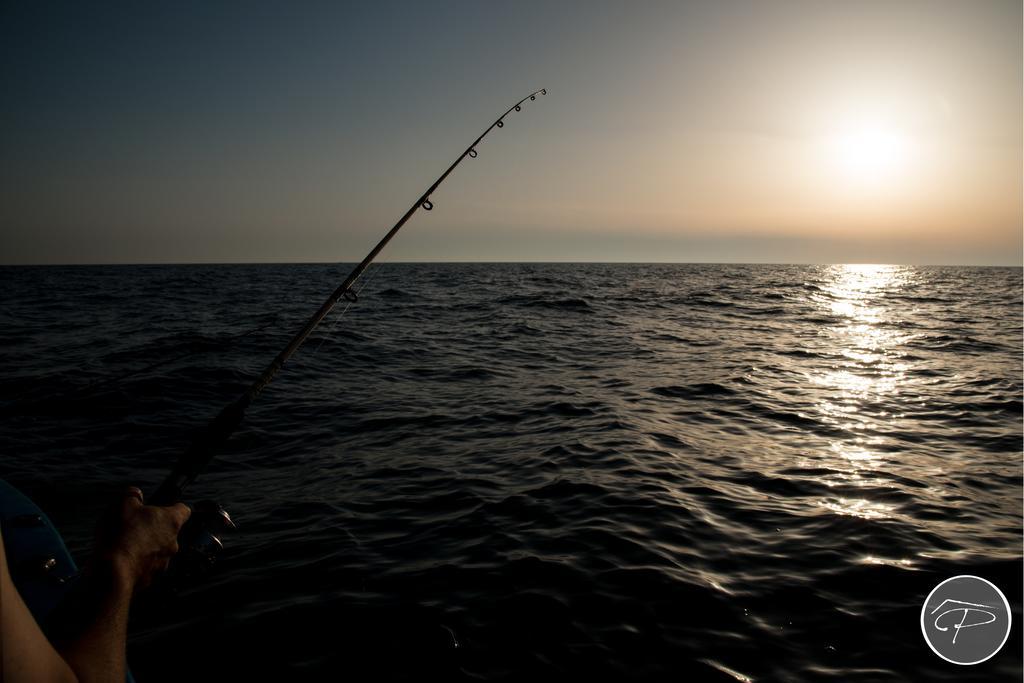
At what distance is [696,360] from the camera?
13516mm

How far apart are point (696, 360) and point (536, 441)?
7.28 m

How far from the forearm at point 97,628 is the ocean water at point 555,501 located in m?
1.14

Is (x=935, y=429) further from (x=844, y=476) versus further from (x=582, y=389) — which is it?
(x=582, y=389)

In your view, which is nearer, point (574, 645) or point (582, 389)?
point (574, 645)

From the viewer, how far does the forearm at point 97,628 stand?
4.85 feet

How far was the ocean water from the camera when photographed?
346 cm

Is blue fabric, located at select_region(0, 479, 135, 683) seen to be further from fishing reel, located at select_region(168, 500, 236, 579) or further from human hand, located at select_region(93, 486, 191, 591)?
human hand, located at select_region(93, 486, 191, 591)

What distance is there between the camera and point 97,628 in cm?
154

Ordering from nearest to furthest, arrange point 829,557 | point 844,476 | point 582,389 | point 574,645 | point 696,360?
point 574,645 < point 829,557 < point 844,476 < point 582,389 < point 696,360

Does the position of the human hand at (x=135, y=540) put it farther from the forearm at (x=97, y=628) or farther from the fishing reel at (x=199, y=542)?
the fishing reel at (x=199, y=542)

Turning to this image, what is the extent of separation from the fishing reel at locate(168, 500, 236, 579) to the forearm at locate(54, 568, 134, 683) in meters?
0.69

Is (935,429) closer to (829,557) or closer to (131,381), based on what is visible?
(829,557)

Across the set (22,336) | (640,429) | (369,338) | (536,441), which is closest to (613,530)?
(536,441)

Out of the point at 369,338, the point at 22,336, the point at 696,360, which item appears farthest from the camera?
the point at 369,338
